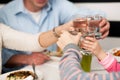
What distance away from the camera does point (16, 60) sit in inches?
55.6

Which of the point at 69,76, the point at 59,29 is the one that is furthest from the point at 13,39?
the point at 69,76

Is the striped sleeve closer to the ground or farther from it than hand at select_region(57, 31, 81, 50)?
closer to the ground

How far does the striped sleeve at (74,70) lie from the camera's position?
0.75 m

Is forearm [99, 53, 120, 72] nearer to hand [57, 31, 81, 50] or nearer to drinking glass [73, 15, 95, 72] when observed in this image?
drinking glass [73, 15, 95, 72]

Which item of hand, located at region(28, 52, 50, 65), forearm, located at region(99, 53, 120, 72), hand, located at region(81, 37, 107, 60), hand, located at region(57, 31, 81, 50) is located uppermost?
hand, located at region(57, 31, 81, 50)

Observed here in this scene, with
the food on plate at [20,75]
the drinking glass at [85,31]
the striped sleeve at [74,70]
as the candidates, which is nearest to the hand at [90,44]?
the drinking glass at [85,31]

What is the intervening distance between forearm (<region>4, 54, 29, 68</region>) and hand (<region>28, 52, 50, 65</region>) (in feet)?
0.12

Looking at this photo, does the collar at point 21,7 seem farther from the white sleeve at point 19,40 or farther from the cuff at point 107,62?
the cuff at point 107,62

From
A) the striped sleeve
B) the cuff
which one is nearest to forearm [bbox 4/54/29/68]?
the cuff

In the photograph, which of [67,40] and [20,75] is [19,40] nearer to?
[20,75]

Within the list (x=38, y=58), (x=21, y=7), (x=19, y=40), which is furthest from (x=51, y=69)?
(x=21, y=7)

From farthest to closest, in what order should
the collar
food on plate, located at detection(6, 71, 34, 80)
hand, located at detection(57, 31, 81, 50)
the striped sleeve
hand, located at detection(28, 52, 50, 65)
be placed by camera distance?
the collar
hand, located at detection(28, 52, 50, 65)
food on plate, located at detection(6, 71, 34, 80)
hand, located at detection(57, 31, 81, 50)
the striped sleeve

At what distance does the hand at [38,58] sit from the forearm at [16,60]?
Result: 4 cm

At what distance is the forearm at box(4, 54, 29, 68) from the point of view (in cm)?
137
